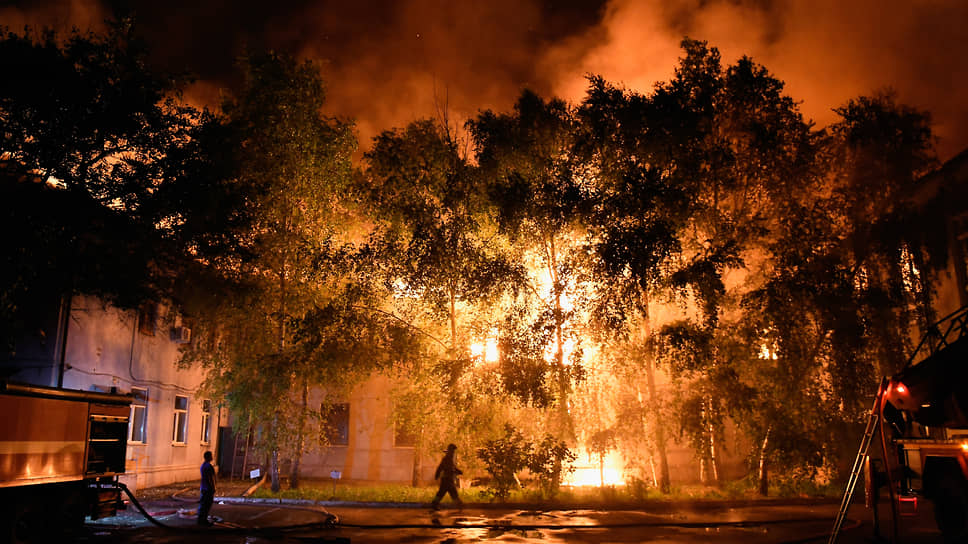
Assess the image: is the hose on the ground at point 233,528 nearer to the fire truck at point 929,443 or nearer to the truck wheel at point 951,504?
the fire truck at point 929,443

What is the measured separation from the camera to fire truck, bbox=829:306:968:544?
400 inches

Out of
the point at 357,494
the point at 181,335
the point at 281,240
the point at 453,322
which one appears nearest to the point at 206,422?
the point at 181,335

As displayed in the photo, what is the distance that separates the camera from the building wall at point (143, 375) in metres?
18.9

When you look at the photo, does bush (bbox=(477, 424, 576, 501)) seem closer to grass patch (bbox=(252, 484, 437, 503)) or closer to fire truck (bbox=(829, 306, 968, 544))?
grass patch (bbox=(252, 484, 437, 503))

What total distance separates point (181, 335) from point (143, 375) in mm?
2682

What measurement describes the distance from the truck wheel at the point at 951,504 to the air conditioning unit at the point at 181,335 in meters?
23.2

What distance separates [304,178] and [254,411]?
7.91m

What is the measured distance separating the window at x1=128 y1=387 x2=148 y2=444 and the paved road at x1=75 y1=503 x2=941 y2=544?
459cm

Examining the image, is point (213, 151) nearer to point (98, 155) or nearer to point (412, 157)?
point (98, 155)

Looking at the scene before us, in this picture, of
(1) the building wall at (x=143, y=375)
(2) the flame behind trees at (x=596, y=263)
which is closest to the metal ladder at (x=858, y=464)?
(2) the flame behind trees at (x=596, y=263)

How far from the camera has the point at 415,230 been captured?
21.1 meters

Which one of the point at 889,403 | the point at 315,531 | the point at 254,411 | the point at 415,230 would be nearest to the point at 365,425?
the point at 254,411

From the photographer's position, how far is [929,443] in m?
11.1

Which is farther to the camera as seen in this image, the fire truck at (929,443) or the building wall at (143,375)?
the building wall at (143,375)
